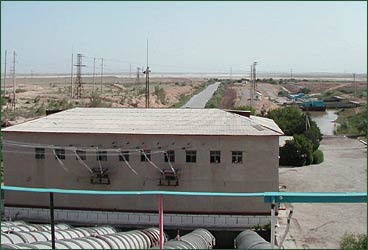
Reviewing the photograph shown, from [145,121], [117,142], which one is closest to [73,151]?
[117,142]

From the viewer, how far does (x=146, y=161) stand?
37.1 feet

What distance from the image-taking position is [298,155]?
57.4 feet

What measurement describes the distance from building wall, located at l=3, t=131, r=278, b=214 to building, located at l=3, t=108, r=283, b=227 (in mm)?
22

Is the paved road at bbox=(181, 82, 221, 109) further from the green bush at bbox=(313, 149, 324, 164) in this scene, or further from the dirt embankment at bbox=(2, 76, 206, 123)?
the green bush at bbox=(313, 149, 324, 164)

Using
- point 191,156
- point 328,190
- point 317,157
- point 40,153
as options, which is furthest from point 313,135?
point 40,153

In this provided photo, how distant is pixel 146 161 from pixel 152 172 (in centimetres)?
29

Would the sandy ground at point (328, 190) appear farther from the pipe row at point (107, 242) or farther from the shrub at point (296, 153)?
the pipe row at point (107, 242)

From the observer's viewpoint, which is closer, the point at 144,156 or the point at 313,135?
the point at 144,156

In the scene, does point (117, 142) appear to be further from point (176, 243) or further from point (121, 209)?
point (176, 243)

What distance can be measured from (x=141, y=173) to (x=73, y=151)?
5.47 feet

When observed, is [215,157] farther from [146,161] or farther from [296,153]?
[296,153]

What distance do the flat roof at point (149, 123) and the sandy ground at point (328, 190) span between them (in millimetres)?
2112

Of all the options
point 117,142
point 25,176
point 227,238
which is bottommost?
point 227,238

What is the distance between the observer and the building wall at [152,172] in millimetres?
11008
